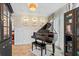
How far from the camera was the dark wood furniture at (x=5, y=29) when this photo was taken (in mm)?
1995

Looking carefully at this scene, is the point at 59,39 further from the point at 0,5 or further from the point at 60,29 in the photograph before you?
the point at 0,5

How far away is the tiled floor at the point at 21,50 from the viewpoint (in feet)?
6.77

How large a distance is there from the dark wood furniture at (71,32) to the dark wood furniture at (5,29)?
40.6 inches

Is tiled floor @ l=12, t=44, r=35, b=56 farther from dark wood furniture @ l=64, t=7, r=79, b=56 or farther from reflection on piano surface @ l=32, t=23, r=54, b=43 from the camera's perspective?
dark wood furniture @ l=64, t=7, r=79, b=56

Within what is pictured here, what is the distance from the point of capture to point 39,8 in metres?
2.07

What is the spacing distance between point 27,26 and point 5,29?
0.40 metres

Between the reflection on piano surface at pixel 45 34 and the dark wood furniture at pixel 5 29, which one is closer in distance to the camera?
the dark wood furniture at pixel 5 29

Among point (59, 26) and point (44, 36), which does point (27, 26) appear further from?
point (59, 26)

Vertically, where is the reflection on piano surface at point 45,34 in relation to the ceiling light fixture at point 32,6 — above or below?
below

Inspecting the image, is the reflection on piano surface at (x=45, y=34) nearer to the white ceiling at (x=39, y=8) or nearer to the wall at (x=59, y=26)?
the wall at (x=59, y=26)

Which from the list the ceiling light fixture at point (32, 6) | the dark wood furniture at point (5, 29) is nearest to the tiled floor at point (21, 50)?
the dark wood furniture at point (5, 29)

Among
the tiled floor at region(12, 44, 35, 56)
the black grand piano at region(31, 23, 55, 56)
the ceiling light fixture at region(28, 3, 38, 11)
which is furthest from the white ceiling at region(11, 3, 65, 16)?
the tiled floor at region(12, 44, 35, 56)

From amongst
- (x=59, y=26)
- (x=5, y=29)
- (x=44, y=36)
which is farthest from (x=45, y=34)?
(x=5, y=29)

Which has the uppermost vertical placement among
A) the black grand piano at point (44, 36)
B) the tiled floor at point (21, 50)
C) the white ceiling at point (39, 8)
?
the white ceiling at point (39, 8)
